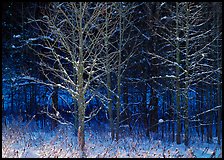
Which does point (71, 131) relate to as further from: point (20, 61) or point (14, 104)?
point (14, 104)

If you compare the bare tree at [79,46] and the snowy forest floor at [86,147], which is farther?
the bare tree at [79,46]

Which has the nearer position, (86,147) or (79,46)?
(79,46)

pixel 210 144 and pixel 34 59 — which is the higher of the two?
pixel 34 59

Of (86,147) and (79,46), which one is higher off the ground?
(79,46)

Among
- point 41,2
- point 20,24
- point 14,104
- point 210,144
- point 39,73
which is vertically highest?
point 41,2

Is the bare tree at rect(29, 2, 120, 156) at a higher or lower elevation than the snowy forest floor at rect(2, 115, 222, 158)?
higher

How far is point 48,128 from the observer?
1694 cm

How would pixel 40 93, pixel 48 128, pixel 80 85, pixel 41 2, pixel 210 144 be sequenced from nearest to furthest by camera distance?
pixel 80 85 → pixel 210 144 → pixel 48 128 → pixel 41 2 → pixel 40 93

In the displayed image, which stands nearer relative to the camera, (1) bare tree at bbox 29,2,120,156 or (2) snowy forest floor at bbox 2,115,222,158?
(2) snowy forest floor at bbox 2,115,222,158

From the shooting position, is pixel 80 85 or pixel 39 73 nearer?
pixel 80 85

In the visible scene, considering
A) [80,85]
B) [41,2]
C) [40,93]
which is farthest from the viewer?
[40,93]

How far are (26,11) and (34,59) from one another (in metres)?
3.00

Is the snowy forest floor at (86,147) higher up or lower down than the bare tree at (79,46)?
lower down

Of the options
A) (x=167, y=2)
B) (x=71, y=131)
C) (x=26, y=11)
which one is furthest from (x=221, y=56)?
(x=26, y=11)
